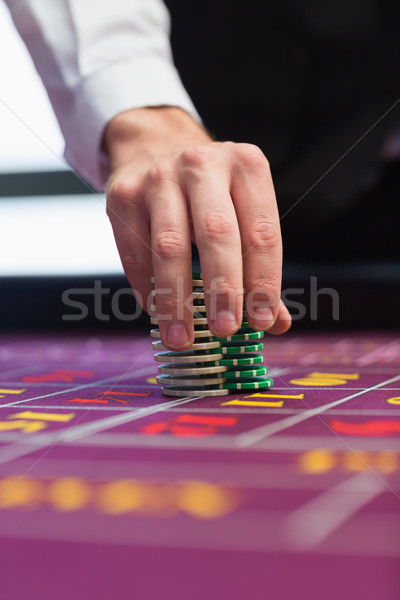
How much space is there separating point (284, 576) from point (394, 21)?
358 cm

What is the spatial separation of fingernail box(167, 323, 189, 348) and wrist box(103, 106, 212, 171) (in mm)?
538

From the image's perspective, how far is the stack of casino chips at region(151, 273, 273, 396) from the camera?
4.97 ft

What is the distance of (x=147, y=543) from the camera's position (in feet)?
2.12

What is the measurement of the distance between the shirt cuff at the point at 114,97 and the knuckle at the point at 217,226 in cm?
72

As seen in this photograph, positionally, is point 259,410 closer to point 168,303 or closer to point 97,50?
point 168,303

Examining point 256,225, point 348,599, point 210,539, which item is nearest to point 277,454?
point 210,539

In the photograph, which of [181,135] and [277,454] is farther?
[181,135]

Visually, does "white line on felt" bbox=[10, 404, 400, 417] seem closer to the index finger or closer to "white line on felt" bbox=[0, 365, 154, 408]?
"white line on felt" bbox=[0, 365, 154, 408]

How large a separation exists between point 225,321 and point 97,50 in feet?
4.02

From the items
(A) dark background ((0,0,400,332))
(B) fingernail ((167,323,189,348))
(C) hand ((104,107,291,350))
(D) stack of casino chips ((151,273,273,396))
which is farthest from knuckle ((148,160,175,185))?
(A) dark background ((0,0,400,332))

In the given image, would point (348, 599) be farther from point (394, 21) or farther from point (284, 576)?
point (394, 21)

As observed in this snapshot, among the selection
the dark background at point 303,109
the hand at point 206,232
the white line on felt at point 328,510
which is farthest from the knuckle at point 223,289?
the dark background at point 303,109

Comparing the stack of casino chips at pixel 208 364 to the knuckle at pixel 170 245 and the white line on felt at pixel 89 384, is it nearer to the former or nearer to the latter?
the knuckle at pixel 170 245

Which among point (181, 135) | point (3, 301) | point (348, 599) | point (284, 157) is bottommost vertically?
point (348, 599)
